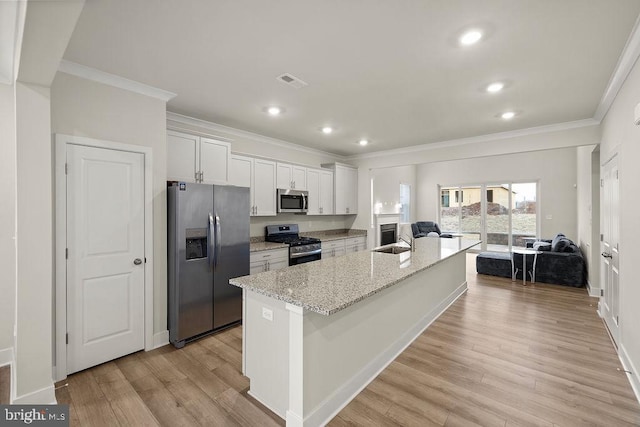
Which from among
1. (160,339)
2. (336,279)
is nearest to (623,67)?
(336,279)

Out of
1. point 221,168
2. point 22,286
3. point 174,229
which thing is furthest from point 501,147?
point 22,286

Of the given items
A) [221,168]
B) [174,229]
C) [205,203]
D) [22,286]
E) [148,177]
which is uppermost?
[221,168]

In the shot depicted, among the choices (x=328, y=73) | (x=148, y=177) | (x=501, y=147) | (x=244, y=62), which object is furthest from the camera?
(x=501, y=147)

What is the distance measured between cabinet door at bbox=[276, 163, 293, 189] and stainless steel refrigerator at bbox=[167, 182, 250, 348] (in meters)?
1.39

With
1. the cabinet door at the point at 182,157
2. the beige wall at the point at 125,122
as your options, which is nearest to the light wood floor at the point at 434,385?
the beige wall at the point at 125,122

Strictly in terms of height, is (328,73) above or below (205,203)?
above

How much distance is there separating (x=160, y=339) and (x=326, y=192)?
12.2 feet

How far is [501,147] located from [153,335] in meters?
5.34

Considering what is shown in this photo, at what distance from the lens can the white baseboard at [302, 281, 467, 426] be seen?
1907 mm

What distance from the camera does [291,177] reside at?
5133 mm

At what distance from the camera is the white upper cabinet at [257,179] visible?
14.1ft

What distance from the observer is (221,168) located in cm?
385

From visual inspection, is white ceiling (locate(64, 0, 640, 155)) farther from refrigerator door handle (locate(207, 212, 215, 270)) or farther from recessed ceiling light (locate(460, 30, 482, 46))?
refrigerator door handle (locate(207, 212, 215, 270))

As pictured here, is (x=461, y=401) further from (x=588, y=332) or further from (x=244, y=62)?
(x=244, y=62)
